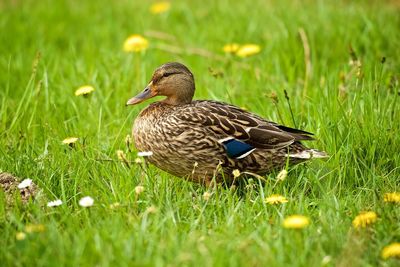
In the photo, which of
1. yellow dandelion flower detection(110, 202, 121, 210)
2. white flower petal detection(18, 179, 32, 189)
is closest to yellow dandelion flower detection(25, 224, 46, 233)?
yellow dandelion flower detection(110, 202, 121, 210)

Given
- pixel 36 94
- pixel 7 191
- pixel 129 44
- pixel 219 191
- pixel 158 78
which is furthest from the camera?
pixel 129 44

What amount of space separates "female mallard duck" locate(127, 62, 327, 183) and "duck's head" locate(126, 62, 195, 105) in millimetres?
179

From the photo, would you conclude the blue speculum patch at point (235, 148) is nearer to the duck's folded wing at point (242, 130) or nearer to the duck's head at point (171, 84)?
the duck's folded wing at point (242, 130)

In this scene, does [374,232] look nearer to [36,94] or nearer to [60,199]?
[60,199]

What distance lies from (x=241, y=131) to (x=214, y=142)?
0.21 m

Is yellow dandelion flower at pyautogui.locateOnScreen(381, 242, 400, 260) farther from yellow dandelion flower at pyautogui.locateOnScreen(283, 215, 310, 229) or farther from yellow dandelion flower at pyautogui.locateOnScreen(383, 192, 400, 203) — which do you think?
yellow dandelion flower at pyautogui.locateOnScreen(383, 192, 400, 203)

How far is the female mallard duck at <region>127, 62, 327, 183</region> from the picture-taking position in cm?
480

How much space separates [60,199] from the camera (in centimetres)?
456

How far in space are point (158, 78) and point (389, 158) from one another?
1.72 meters

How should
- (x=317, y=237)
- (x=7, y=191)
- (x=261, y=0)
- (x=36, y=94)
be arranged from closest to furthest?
(x=317, y=237), (x=7, y=191), (x=36, y=94), (x=261, y=0)

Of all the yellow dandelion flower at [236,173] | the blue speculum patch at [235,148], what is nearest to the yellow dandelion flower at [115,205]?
the yellow dandelion flower at [236,173]

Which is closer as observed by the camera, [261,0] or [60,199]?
[60,199]

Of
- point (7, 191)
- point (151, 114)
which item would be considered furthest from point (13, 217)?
point (151, 114)

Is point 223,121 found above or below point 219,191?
above
